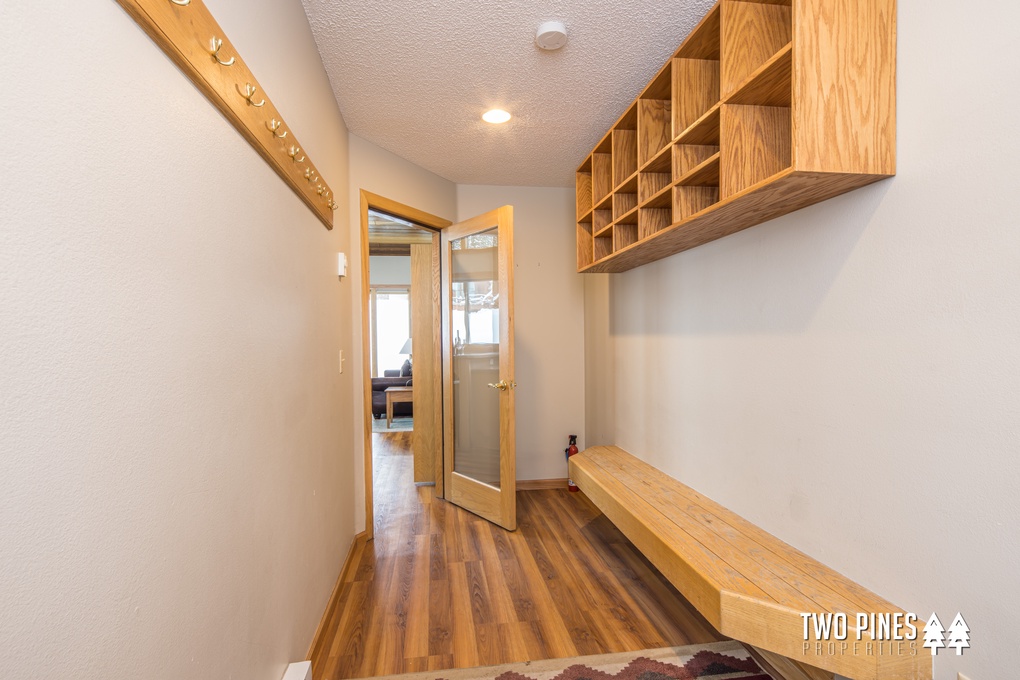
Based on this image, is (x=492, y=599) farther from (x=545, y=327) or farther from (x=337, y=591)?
(x=545, y=327)

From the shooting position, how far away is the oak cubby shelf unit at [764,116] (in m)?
1.17

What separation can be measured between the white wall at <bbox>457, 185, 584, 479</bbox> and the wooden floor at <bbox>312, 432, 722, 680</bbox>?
79cm

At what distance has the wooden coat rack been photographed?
0.83 metres

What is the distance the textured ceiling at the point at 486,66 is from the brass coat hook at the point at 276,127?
602 mm

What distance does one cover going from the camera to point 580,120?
270cm

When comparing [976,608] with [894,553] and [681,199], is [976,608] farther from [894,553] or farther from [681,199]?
[681,199]

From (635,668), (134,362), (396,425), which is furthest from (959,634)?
(396,425)

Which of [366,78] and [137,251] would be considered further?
[366,78]

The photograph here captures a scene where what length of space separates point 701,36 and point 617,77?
2.25 feet

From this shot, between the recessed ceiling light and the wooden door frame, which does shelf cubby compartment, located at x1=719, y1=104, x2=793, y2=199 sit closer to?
the recessed ceiling light

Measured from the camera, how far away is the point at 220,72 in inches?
41.8

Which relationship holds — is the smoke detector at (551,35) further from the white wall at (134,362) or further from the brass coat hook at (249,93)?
the brass coat hook at (249,93)

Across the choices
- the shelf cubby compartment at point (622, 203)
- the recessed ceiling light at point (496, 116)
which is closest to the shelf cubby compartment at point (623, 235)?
the shelf cubby compartment at point (622, 203)

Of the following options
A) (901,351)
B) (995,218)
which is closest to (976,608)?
(901,351)
